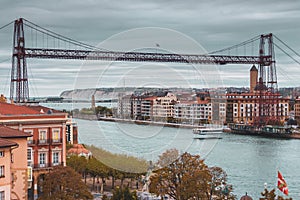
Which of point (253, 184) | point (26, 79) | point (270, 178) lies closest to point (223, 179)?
point (253, 184)

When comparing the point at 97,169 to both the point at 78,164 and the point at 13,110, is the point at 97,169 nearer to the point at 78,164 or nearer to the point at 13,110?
the point at 78,164

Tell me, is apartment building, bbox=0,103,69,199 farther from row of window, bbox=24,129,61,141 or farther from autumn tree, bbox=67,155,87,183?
autumn tree, bbox=67,155,87,183

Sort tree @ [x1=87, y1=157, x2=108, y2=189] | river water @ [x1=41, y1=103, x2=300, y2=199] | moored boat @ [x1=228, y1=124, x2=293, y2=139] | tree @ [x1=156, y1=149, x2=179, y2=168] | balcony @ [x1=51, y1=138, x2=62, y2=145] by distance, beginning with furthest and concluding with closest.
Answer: moored boat @ [x1=228, y1=124, x2=293, y2=139] → tree @ [x1=87, y1=157, x2=108, y2=189] → balcony @ [x1=51, y1=138, x2=62, y2=145] → tree @ [x1=156, y1=149, x2=179, y2=168] → river water @ [x1=41, y1=103, x2=300, y2=199]

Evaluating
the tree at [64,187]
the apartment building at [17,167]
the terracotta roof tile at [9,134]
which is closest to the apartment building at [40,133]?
the tree at [64,187]

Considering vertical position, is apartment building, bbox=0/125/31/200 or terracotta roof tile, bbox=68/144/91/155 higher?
apartment building, bbox=0/125/31/200

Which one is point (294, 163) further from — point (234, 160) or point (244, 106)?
point (244, 106)

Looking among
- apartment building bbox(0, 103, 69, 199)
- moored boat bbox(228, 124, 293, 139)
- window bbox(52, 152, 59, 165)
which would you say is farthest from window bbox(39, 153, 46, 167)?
moored boat bbox(228, 124, 293, 139)

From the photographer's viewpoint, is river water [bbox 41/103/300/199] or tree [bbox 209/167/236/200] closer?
river water [bbox 41/103/300/199]
